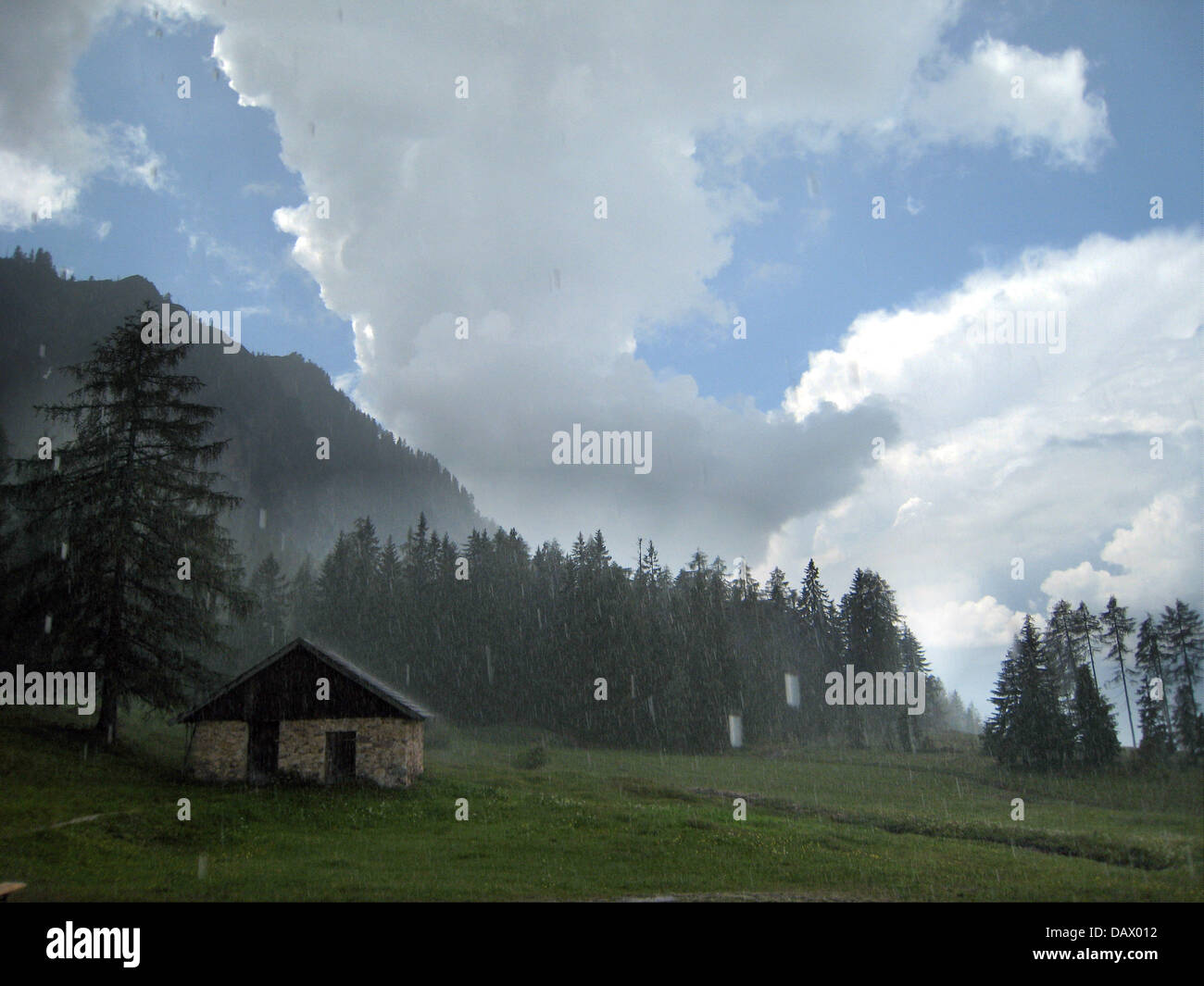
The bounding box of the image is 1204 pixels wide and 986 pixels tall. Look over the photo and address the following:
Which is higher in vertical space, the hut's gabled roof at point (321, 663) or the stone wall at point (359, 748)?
the hut's gabled roof at point (321, 663)

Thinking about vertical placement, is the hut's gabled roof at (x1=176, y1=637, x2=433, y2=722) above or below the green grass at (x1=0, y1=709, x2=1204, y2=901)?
above

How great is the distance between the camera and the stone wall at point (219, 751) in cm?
2912

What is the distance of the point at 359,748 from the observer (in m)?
29.5

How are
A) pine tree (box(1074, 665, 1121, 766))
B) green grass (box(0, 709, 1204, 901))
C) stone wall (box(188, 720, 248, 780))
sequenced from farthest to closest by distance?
pine tree (box(1074, 665, 1121, 766)), stone wall (box(188, 720, 248, 780)), green grass (box(0, 709, 1204, 901))

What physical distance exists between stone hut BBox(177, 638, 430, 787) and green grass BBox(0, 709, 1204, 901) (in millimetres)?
1150

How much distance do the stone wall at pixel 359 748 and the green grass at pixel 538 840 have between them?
0.89 metres

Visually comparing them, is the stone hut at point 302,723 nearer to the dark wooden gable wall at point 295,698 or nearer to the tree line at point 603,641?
the dark wooden gable wall at point 295,698

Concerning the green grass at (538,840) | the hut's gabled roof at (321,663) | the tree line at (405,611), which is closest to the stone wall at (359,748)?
the hut's gabled roof at (321,663)

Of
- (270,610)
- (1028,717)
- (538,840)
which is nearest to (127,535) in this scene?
(538,840)

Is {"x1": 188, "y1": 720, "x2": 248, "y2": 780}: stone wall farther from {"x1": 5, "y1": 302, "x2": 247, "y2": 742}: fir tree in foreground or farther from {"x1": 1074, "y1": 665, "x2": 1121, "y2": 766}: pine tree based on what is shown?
{"x1": 1074, "y1": 665, "x2": 1121, "y2": 766}: pine tree

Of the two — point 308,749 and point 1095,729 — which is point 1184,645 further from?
point 308,749

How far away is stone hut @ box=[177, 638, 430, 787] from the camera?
96.0 feet

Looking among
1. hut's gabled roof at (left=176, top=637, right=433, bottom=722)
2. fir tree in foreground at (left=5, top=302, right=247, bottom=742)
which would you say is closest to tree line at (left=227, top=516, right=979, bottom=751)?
hut's gabled roof at (left=176, top=637, right=433, bottom=722)
